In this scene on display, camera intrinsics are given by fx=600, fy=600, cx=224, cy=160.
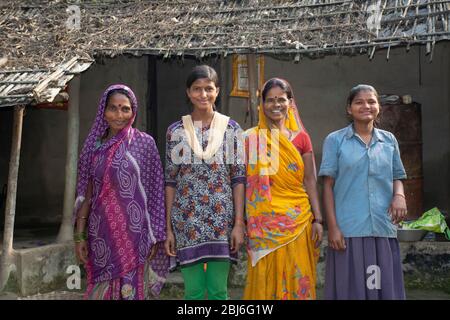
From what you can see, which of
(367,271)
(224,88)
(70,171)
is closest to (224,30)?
(224,88)

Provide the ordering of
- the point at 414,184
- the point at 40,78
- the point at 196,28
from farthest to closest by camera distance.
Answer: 1. the point at 414,184
2. the point at 196,28
3. the point at 40,78

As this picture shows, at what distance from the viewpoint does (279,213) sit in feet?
12.5

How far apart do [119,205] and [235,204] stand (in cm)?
74

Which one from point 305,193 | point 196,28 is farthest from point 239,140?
point 196,28

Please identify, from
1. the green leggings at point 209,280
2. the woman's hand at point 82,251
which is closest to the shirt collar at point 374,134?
the green leggings at point 209,280

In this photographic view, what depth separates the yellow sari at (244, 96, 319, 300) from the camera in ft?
12.6

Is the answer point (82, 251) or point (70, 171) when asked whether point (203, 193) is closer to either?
point (82, 251)

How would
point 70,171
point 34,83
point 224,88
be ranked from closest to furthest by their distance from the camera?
1. point 34,83
2. point 70,171
3. point 224,88

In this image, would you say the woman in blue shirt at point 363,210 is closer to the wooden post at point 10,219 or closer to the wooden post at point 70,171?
the wooden post at point 10,219

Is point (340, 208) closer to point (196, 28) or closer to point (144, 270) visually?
point (144, 270)

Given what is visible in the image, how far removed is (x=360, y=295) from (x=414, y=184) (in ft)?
14.1

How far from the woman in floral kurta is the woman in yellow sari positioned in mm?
113

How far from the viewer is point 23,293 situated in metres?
6.14

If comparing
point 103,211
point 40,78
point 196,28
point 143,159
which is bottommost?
point 103,211
